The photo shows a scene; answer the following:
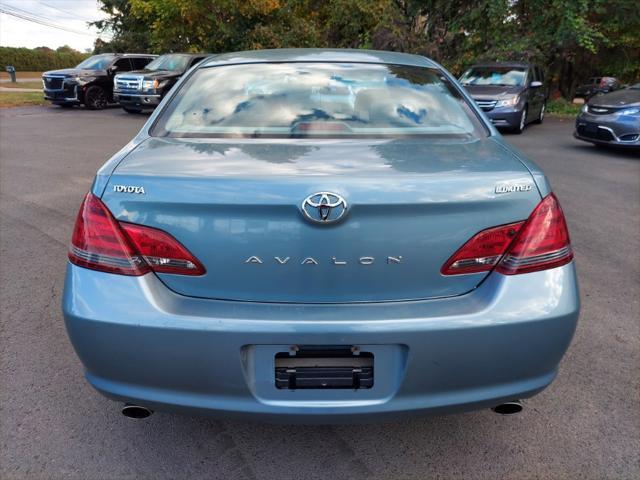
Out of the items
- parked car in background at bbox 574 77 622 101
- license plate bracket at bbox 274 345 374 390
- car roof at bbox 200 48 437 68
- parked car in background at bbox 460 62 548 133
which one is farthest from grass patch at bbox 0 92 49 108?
parked car in background at bbox 574 77 622 101

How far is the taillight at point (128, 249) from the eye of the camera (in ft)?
5.89

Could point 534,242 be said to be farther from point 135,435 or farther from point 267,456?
point 135,435

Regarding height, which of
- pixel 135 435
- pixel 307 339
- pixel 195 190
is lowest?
pixel 135 435

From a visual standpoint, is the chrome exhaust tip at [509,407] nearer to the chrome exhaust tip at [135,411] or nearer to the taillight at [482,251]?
the taillight at [482,251]

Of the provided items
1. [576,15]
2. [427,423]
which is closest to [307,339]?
[427,423]

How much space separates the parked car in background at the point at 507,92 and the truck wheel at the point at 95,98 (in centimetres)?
1214

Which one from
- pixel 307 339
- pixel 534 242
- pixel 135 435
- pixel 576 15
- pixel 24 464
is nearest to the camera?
pixel 307 339

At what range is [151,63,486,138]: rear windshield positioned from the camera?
2.38 metres

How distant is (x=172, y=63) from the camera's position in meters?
16.9

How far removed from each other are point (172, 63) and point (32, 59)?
42039 millimetres

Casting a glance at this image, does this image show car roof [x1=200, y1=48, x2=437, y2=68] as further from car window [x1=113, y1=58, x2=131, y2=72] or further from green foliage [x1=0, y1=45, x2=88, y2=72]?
green foliage [x1=0, y1=45, x2=88, y2=72]

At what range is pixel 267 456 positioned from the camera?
7.23 feet

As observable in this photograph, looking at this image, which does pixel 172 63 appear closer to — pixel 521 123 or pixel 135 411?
pixel 521 123

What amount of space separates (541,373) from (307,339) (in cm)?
86
